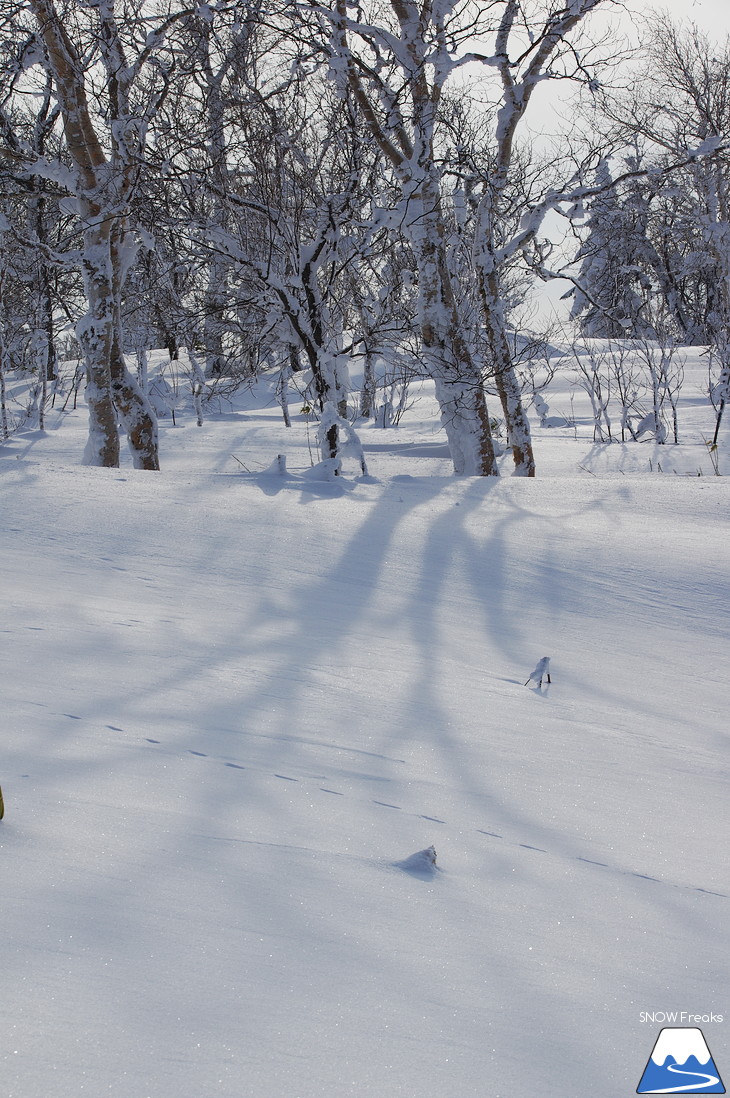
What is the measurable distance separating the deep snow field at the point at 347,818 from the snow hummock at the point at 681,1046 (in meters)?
0.02

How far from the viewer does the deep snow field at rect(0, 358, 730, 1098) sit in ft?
3.09

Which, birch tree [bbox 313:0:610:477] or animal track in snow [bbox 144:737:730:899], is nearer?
animal track in snow [bbox 144:737:730:899]

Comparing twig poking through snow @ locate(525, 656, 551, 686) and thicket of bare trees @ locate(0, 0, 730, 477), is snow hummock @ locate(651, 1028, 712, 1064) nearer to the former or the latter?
twig poking through snow @ locate(525, 656, 551, 686)

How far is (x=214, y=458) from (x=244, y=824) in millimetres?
9778

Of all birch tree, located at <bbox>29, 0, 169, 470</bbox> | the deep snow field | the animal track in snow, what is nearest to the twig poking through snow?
the deep snow field

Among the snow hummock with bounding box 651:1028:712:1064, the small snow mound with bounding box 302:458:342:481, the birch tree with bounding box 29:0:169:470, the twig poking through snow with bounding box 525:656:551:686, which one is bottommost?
the snow hummock with bounding box 651:1028:712:1064

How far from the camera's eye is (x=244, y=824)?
4.60 ft

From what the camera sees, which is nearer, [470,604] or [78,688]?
[78,688]

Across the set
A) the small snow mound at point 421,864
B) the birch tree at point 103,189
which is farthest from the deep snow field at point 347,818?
the birch tree at point 103,189

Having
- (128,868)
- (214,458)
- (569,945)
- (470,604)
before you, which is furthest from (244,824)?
(214,458)

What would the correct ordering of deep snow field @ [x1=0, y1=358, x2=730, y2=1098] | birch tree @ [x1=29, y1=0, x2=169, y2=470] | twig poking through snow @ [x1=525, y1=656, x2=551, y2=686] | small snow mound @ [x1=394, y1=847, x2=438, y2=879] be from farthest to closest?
birch tree @ [x1=29, y1=0, x2=169, y2=470]
twig poking through snow @ [x1=525, y1=656, x2=551, y2=686]
small snow mound @ [x1=394, y1=847, x2=438, y2=879]
deep snow field @ [x1=0, y1=358, x2=730, y2=1098]

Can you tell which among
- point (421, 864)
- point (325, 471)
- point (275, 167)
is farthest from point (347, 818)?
point (275, 167)

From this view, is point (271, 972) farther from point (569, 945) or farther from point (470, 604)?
point (470, 604)

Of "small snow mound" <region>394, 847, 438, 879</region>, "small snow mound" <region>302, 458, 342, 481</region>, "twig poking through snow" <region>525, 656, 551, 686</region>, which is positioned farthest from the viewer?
"small snow mound" <region>302, 458, 342, 481</region>
